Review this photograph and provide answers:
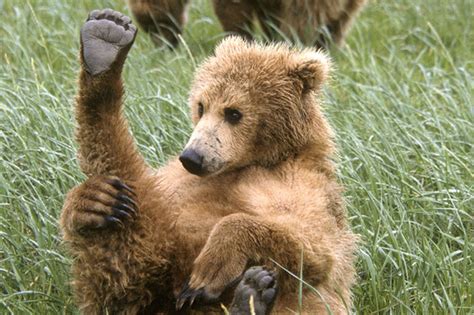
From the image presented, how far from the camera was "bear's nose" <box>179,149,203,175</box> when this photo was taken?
3467 millimetres

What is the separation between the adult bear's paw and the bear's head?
0.35m

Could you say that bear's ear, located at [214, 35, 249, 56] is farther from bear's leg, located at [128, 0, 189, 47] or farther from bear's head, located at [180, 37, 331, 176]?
bear's leg, located at [128, 0, 189, 47]

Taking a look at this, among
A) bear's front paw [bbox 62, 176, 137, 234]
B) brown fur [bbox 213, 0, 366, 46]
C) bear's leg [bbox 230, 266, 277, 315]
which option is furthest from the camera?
brown fur [bbox 213, 0, 366, 46]

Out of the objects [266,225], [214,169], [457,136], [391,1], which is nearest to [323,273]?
[266,225]

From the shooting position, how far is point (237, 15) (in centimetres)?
723

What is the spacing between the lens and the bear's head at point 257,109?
11.8 feet

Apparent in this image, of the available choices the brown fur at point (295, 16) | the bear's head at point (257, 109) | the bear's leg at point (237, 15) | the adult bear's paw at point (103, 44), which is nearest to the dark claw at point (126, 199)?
the bear's head at point (257, 109)

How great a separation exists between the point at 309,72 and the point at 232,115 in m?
0.30

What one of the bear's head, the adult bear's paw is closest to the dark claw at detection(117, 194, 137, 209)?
the bear's head

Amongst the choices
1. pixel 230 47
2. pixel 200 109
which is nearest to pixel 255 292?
pixel 200 109

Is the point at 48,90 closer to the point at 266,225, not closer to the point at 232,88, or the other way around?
the point at 232,88

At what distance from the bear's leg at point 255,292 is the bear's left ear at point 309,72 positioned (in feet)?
2.59

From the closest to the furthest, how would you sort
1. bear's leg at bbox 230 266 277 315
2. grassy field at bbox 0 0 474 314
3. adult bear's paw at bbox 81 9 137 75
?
bear's leg at bbox 230 266 277 315 → adult bear's paw at bbox 81 9 137 75 → grassy field at bbox 0 0 474 314

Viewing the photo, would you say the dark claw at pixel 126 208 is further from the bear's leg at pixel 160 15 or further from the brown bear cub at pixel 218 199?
the bear's leg at pixel 160 15
